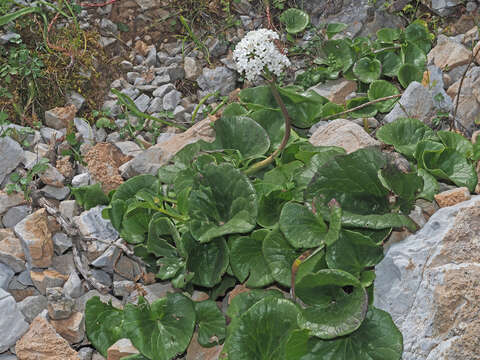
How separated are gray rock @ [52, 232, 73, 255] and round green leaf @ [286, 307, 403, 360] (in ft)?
3.82

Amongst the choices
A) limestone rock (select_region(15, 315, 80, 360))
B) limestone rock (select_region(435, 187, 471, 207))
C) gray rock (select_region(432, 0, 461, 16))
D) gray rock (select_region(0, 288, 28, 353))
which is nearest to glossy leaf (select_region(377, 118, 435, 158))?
limestone rock (select_region(435, 187, 471, 207))

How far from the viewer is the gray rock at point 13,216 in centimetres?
241

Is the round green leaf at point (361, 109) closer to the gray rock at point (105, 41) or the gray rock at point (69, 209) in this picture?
the gray rock at point (69, 209)

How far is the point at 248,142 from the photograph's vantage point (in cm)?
239

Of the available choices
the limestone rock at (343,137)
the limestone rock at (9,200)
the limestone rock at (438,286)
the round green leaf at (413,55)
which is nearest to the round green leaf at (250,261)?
the limestone rock at (438,286)

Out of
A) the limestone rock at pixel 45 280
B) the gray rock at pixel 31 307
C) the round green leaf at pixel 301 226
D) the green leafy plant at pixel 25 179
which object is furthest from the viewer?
the green leafy plant at pixel 25 179

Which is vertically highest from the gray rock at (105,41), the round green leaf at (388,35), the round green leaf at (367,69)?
the round green leaf at (388,35)

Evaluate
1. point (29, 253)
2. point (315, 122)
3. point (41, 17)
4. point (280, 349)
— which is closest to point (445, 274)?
point (280, 349)

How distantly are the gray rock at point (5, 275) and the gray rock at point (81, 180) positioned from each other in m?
0.52

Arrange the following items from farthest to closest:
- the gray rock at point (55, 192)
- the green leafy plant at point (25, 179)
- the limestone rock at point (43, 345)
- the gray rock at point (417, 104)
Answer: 1. the gray rock at point (417, 104)
2. the gray rock at point (55, 192)
3. the green leafy plant at point (25, 179)
4. the limestone rock at point (43, 345)

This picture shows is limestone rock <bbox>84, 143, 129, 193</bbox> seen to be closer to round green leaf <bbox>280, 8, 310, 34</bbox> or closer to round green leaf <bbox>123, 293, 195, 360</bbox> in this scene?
round green leaf <bbox>123, 293, 195, 360</bbox>

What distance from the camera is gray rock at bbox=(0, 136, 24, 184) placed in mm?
2541

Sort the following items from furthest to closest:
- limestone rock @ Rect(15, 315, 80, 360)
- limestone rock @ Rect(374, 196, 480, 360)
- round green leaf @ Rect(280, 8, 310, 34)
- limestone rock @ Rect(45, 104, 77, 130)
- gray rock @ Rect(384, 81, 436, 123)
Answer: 1. round green leaf @ Rect(280, 8, 310, 34)
2. limestone rock @ Rect(45, 104, 77, 130)
3. gray rock @ Rect(384, 81, 436, 123)
4. limestone rock @ Rect(15, 315, 80, 360)
5. limestone rock @ Rect(374, 196, 480, 360)

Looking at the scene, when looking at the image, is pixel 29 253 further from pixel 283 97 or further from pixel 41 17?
pixel 41 17
